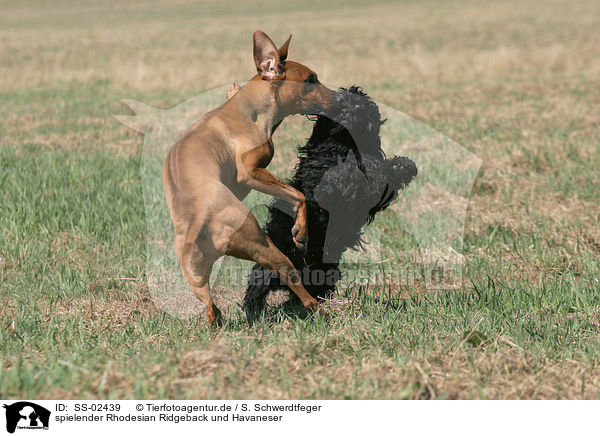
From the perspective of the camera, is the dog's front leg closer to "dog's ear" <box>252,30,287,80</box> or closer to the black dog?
"dog's ear" <box>252,30,287,80</box>

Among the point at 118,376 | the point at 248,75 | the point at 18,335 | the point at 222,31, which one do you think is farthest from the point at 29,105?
the point at 222,31

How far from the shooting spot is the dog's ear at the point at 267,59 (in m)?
3.66

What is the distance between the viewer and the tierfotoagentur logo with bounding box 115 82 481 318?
451cm

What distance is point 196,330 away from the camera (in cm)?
411

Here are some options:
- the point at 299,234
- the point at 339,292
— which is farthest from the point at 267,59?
the point at 339,292

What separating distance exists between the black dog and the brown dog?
1.79 feet

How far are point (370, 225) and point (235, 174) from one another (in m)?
3.31
